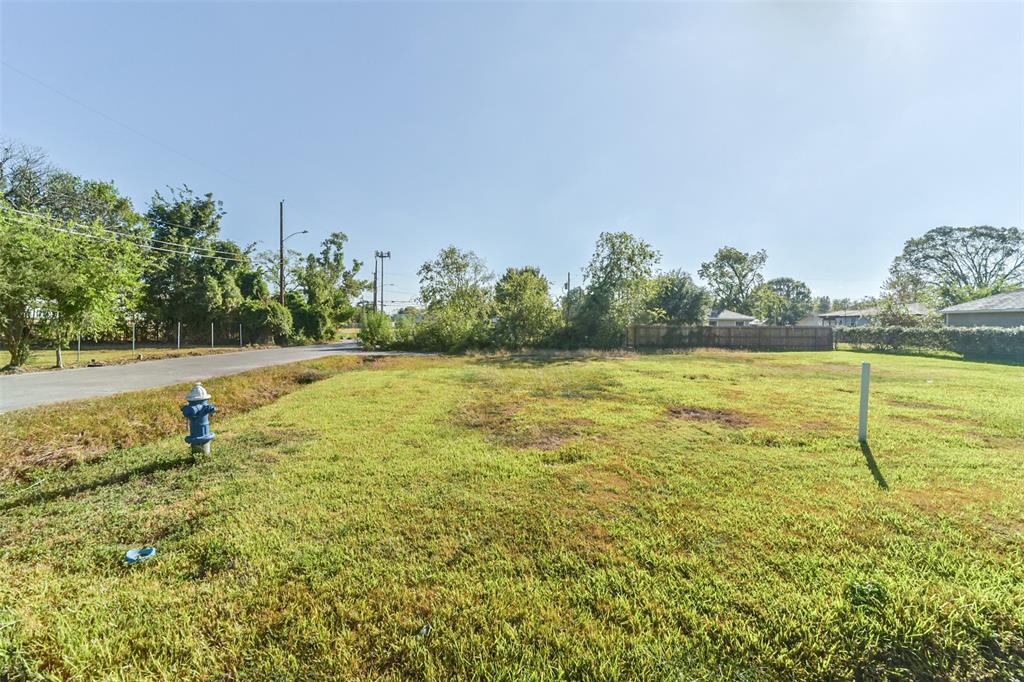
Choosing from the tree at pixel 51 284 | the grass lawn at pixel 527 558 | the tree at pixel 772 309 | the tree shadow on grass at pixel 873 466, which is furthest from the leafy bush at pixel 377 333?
the tree at pixel 772 309

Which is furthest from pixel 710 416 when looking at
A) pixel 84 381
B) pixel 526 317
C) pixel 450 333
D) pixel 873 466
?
pixel 450 333

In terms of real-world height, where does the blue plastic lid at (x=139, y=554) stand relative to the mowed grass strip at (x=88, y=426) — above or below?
below

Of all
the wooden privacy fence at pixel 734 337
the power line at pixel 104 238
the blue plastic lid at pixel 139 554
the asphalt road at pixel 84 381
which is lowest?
the blue plastic lid at pixel 139 554

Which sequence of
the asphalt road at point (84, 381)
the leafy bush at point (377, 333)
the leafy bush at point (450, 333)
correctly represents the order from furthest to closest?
the leafy bush at point (377, 333) < the leafy bush at point (450, 333) < the asphalt road at point (84, 381)

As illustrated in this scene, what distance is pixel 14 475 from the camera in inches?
143

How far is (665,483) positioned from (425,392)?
5496 millimetres

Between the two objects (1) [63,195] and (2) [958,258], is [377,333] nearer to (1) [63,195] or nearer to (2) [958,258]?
(1) [63,195]

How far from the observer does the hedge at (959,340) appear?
56.1 feet

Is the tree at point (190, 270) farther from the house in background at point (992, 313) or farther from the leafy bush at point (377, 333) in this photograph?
the house in background at point (992, 313)

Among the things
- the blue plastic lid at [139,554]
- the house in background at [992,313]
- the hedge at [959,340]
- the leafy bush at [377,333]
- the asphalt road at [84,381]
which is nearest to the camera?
the blue plastic lid at [139,554]

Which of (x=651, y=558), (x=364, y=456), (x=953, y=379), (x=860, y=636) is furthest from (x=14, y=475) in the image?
(x=953, y=379)

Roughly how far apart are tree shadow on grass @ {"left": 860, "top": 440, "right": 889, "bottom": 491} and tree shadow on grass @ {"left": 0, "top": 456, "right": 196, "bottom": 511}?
6673 mm

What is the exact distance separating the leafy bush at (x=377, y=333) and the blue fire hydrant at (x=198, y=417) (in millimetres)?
18119

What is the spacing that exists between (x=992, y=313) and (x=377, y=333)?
34.9 meters
